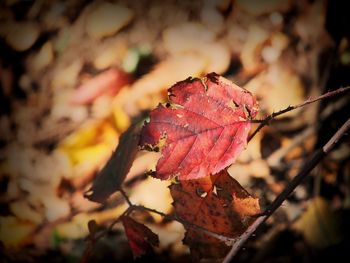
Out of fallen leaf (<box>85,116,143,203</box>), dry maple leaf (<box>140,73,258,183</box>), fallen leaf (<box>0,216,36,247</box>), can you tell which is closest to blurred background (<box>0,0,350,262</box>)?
fallen leaf (<box>0,216,36,247</box>)

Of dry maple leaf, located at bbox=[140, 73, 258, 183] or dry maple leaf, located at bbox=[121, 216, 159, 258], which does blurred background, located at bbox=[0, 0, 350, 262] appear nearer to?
dry maple leaf, located at bbox=[121, 216, 159, 258]

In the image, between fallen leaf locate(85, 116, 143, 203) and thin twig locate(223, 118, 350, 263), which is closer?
thin twig locate(223, 118, 350, 263)

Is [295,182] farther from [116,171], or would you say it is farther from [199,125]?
[116,171]

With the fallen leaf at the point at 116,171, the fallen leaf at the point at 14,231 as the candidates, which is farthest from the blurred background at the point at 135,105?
the fallen leaf at the point at 116,171

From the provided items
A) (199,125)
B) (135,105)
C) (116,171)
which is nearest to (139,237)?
(116,171)

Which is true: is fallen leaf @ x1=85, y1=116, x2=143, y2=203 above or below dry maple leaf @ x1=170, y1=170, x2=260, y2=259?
above

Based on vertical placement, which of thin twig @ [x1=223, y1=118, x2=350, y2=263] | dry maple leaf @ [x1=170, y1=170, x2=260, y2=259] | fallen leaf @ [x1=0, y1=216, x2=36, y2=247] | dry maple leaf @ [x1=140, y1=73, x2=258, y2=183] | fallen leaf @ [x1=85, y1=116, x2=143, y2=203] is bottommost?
thin twig @ [x1=223, y1=118, x2=350, y2=263]

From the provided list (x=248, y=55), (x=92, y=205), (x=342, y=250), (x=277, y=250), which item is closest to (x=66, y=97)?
(x=92, y=205)
